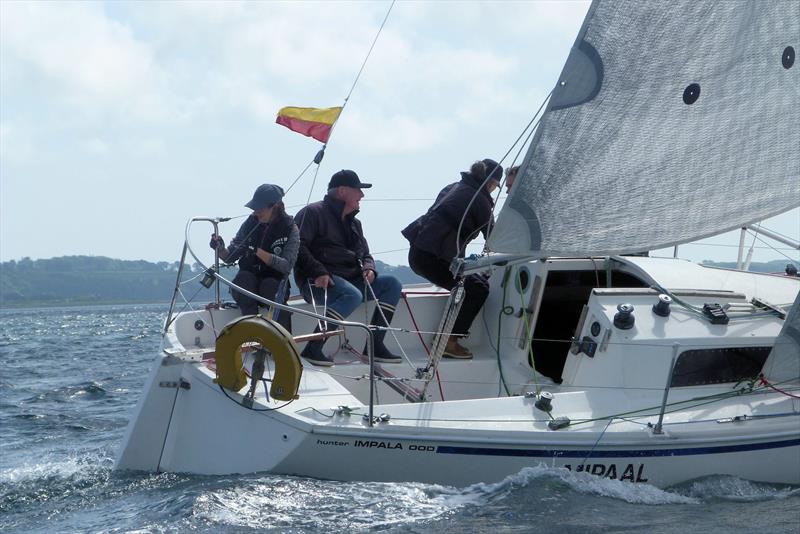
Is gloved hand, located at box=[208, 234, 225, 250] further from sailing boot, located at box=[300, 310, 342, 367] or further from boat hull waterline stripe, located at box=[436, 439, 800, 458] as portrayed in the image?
boat hull waterline stripe, located at box=[436, 439, 800, 458]

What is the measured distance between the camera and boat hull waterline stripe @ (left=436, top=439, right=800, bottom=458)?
18.4ft

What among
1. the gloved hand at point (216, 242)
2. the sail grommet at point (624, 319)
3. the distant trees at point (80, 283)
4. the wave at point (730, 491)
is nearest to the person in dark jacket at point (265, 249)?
the gloved hand at point (216, 242)

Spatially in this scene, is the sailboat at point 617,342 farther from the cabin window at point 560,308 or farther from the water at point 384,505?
the cabin window at point 560,308

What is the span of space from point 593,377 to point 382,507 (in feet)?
5.87

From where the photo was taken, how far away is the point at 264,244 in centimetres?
714

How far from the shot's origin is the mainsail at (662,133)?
6.33 meters

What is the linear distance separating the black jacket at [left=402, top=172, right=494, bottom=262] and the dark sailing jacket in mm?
1149

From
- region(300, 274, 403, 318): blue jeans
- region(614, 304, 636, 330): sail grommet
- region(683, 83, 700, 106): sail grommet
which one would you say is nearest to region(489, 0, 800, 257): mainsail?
region(683, 83, 700, 106): sail grommet

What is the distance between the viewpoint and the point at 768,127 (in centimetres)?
670

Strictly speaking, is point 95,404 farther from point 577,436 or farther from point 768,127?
point 768,127

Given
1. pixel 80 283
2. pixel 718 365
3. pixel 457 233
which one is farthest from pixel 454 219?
pixel 80 283

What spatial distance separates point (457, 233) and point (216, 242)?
1843 millimetres

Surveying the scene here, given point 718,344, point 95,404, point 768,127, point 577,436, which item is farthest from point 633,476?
point 95,404

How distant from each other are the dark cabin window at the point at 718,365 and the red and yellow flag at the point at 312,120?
11.8ft
